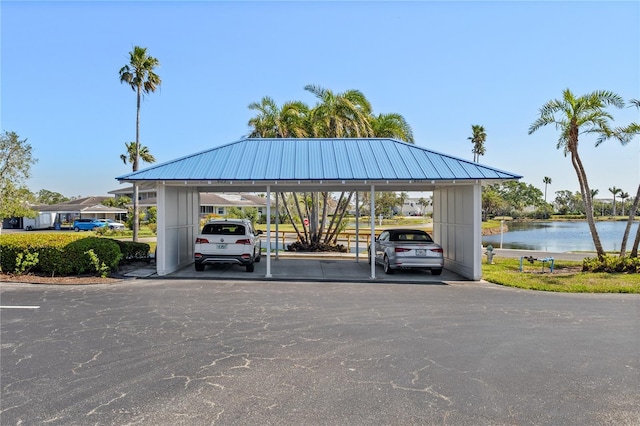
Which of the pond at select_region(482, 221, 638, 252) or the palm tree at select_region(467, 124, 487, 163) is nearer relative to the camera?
the pond at select_region(482, 221, 638, 252)

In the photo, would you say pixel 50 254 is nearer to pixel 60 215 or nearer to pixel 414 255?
pixel 414 255

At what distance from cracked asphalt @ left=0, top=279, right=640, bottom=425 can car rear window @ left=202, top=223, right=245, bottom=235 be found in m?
3.81

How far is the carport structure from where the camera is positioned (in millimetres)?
12805

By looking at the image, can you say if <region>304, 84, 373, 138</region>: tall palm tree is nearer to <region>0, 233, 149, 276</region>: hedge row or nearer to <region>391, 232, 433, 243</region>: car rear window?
<region>391, 232, 433, 243</region>: car rear window

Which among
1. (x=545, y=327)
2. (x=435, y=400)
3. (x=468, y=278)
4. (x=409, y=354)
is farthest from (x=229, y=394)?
(x=468, y=278)

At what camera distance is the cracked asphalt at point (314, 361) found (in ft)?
13.5

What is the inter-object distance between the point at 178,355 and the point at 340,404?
248 cm

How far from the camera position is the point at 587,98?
14.5 metres

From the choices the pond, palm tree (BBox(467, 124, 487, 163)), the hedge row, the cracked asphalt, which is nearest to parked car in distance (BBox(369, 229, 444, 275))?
the cracked asphalt

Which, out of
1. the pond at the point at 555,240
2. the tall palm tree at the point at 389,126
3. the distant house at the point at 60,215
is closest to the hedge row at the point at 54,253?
the tall palm tree at the point at 389,126

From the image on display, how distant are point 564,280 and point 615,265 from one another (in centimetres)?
280

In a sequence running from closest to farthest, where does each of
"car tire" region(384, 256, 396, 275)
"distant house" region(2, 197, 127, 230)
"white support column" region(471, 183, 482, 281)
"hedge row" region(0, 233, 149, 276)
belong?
"hedge row" region(0, 233, 149, 276) → "white support column" region(471, 183, 482, 281) → "car tire" region(384, 256, 396, 275) → "distant house" region(2, 197, 127, 230)

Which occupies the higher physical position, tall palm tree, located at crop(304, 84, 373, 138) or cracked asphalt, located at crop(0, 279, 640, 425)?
tall palm tree, located at crop(304, 84, 373, 138)

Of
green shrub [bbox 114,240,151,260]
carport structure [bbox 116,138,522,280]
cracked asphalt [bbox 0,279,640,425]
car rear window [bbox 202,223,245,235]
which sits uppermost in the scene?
carport structure [bbox 116,138,522,280]
